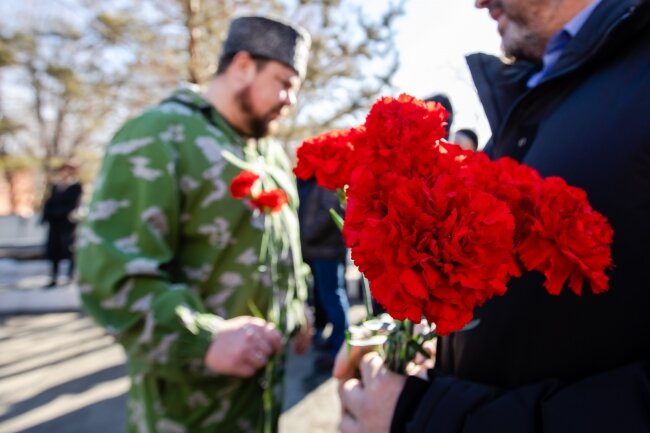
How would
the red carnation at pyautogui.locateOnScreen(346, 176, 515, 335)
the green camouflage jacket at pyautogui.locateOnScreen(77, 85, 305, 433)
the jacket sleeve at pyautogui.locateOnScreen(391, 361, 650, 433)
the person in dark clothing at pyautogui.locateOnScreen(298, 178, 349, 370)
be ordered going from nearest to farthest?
the red carnation at pyautogui.locateOnScreen(346, 176, 515, 335) < the jacket sleeve at pyautogui.locateOnScreen(391, 361, 650, 433) < the green camouflage jacket at pyautogui.locateOnScreen(77, 85, 305, 433) < the person in dark clothing at pyautogui.locateOnScreen(298, 178, 349, 370)

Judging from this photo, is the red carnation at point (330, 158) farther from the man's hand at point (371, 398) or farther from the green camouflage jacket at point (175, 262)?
the green camouflage jacket at point (175, 262)

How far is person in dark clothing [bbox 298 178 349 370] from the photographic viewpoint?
4.83 metres

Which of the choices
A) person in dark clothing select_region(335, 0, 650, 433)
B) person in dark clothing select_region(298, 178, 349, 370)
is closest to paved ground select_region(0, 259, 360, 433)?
person in dark clothing select_region(298, 178, 349, 370)

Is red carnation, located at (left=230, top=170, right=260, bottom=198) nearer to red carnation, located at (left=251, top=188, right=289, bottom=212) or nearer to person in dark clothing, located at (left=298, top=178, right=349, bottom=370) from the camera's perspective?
red carnation, located at (left=251, top=188, right=289, bottom=212)

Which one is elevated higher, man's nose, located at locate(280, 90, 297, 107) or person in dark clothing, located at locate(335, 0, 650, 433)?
man's nose, located at locate(280, 90, 297, 107)

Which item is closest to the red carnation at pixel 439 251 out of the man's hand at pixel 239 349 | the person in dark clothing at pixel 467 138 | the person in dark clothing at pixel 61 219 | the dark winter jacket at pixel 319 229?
the man's hand at pixel 239 349

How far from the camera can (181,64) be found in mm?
9477

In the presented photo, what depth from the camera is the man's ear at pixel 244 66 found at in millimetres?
2016

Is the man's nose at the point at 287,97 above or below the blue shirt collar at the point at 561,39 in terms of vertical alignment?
below

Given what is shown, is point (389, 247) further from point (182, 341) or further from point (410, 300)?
point (182, 341)

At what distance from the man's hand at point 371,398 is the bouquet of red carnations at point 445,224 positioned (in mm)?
350

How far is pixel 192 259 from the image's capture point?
5.54 feet

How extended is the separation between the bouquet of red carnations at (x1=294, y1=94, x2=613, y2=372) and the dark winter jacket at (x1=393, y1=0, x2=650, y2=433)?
0.17 meters

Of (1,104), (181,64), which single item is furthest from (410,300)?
(1,104)
